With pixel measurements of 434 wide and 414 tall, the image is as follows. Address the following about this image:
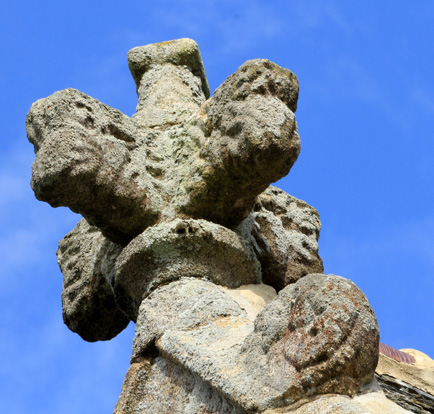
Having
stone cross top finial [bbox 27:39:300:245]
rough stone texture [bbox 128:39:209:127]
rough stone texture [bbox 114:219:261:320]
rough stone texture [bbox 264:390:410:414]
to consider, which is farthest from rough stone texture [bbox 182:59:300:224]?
rough stone texture [bbox 264:390:410:414]

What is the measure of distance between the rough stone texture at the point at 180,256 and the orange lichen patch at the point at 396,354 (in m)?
0.73

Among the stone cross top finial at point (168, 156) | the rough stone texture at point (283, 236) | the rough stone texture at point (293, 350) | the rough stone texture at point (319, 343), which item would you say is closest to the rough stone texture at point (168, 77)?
the stone cross top finial at point (168, 156)

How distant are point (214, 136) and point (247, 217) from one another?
0.46m

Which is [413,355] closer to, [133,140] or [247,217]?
[247,217]

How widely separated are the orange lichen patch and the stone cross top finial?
0.86m

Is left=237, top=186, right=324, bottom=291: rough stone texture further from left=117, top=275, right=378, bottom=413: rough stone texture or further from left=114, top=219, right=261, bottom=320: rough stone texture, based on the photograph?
left=117, top=275, right=378, bottom=413: rough stone texture

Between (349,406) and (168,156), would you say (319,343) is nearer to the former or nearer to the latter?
(349,406)

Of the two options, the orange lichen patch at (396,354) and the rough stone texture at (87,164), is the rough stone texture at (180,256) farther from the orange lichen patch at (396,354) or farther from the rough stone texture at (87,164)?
the orange lichen patch at (396,354)

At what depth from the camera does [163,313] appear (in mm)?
4020

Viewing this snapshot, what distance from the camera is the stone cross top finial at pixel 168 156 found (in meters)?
4.17

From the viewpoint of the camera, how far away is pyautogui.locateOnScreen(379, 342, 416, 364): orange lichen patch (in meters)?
4.46

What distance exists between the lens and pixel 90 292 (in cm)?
481

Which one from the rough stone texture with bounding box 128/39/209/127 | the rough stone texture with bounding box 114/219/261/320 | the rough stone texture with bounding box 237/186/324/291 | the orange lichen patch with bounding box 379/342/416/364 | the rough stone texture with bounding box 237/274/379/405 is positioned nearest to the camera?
the rough stone texture with bounding box 237/274/379/405

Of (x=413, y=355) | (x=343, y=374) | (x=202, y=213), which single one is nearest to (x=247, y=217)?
(x=202, y=213)
